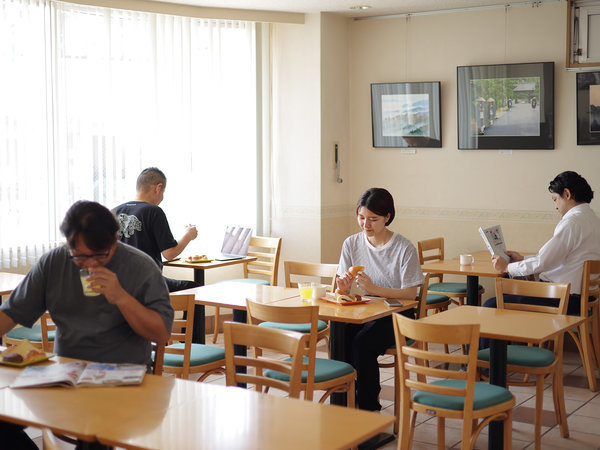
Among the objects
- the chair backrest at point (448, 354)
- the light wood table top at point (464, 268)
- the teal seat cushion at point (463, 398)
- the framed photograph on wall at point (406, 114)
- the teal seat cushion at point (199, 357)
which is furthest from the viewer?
the framed photograph on wall at point (406, 114)

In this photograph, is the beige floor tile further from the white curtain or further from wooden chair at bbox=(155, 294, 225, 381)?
the white curtain

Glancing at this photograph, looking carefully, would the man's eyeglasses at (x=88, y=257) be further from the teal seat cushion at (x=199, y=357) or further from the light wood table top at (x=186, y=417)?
the teal seat cushion at (x=199, y=357)

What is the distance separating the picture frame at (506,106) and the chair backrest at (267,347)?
412cm

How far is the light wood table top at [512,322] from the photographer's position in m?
3.50

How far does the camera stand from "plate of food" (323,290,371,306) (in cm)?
425

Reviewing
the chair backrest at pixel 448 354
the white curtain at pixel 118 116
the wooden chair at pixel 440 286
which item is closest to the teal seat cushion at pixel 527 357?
the chair backrest at pixel 448 354

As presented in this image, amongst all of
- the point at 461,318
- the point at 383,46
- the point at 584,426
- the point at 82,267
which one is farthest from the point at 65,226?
the point at 383,46

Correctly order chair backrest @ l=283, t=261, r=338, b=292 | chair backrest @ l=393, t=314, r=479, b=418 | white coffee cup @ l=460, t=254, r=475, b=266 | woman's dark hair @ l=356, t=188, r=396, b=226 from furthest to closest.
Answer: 1. white coffee cup @ l=460, t=254, r=475, b=266
2. chair backrest @ l=283, t=261, r=338, b=292
3. woman's dark hair @ l=356, t=188, r=396, b=226
4. chair backrest @ l=393, t=314, r=479, b=418

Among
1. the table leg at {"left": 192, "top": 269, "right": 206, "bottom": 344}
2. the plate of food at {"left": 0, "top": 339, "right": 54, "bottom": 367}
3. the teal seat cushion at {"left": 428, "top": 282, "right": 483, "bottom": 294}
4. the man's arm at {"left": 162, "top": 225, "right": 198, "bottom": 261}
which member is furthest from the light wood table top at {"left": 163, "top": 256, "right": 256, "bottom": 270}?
the plate of food at {"left": 0, "top": 339, "right": 54, "bottom": 367}

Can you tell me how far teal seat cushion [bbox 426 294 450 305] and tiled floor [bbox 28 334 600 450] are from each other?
2.36 feet

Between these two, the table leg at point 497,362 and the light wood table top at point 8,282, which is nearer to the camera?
the table leg at point 497,362

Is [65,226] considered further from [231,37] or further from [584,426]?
[231,37]

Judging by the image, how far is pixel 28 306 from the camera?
2.91 metres

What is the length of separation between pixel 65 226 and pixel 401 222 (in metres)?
4.90
